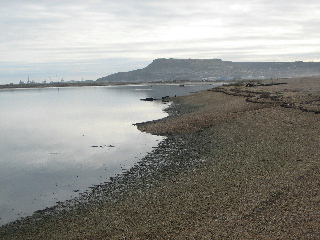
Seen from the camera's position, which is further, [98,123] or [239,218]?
[98,123]

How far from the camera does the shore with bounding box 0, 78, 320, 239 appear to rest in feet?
48.3

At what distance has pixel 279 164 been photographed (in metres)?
23.7

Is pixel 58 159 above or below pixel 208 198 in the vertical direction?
below

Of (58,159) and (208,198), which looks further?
(58,159)

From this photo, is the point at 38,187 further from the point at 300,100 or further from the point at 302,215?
the point at 300,100

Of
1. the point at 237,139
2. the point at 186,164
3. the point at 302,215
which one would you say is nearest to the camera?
the point at 302,215

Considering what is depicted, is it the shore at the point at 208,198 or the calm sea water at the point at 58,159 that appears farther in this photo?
the calm sea water at the point at 58,159

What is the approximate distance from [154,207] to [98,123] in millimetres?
42976

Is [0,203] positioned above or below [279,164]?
below

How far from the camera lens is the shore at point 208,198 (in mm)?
14734

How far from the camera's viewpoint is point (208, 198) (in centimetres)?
1856

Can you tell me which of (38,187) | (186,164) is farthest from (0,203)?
(186,164)

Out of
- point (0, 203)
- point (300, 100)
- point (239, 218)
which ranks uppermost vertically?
point (300, 100)

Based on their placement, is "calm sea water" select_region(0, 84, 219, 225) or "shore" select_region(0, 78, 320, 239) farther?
"calm sea water" select_region(0, 84, 219, 225)
